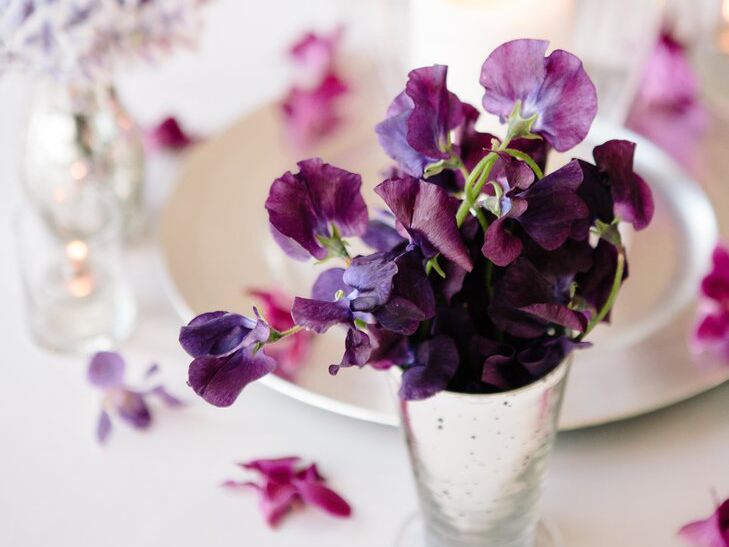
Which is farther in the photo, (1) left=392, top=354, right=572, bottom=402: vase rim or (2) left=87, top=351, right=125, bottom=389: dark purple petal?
(2) left=87, top=351, right=125, bottom=389: dark purple petal

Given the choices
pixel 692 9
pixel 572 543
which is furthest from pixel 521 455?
pixel 692 9

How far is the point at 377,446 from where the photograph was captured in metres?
0.57

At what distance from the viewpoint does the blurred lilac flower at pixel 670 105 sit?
76 cm

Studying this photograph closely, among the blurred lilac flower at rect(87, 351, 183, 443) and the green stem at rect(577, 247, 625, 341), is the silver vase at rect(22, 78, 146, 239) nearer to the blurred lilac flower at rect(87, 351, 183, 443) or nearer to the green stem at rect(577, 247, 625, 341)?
the blurred lilac flower at rect(87, 351, 183, 443)

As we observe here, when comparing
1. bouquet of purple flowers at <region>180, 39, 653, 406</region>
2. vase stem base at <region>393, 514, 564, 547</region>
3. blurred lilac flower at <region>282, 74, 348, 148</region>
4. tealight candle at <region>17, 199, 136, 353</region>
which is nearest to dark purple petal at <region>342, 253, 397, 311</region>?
bouquet of purple flowers at <region>180, 39, 653, 406</region>

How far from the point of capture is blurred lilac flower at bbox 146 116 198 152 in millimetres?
792

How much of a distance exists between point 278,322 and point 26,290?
17cm

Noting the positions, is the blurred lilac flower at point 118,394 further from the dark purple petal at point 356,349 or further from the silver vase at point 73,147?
the dark purple petal at point 356,349

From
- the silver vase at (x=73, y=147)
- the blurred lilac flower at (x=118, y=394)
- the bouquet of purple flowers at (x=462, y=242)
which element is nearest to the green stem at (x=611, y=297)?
the bouquet of purple flowers at (x=462, y=242)

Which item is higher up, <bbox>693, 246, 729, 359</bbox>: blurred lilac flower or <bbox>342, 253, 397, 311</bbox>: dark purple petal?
<bbox>342, 253, 397, 311</bbox>: dark purple petal

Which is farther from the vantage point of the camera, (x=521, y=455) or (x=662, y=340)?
(x=662, y=340)

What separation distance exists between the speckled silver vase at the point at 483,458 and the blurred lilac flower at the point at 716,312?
0.16 m

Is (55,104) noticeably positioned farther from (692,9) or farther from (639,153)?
(692,9)

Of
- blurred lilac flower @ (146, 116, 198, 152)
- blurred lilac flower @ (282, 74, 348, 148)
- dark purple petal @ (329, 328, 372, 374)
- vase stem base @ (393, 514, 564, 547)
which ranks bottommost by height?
vase stem base @ (393, 514, 564, 547)
